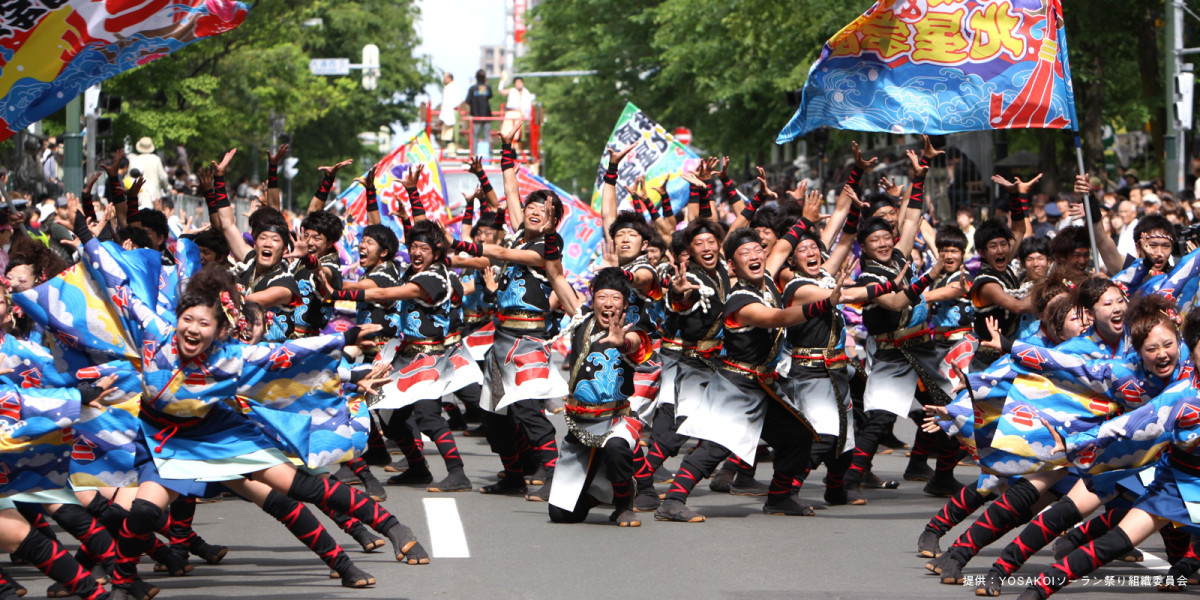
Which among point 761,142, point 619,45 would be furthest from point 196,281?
point 619,45

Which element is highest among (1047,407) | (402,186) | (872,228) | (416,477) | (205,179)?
(205,179)

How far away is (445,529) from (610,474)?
0.97m

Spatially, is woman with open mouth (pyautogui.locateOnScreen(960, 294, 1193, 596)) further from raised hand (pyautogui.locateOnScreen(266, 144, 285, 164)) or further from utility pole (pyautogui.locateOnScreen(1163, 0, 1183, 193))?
utility pole (pyautogui.locateOnScreen(1163, 0, 1183, 193))

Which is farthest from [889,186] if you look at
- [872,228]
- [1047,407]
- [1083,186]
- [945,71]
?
[1047,407]

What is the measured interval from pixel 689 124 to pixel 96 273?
31.3 m

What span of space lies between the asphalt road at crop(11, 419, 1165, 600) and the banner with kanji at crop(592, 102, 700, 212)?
7280 mm

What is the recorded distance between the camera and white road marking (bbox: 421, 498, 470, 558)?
806 centimetres

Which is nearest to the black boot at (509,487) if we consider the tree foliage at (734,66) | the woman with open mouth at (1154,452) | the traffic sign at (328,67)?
the woman with open mouth at (1154,452)

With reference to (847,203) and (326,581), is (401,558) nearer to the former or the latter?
(326,581)

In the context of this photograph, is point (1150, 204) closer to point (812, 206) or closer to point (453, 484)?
point (812, 206)

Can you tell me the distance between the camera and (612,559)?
7848 mm

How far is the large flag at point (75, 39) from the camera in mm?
9492

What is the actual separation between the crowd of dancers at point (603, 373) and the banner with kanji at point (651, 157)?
406 cm

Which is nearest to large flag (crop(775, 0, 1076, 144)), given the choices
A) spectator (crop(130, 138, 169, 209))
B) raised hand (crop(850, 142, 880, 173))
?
raised hand (crop(850, 142, 880, 173))
